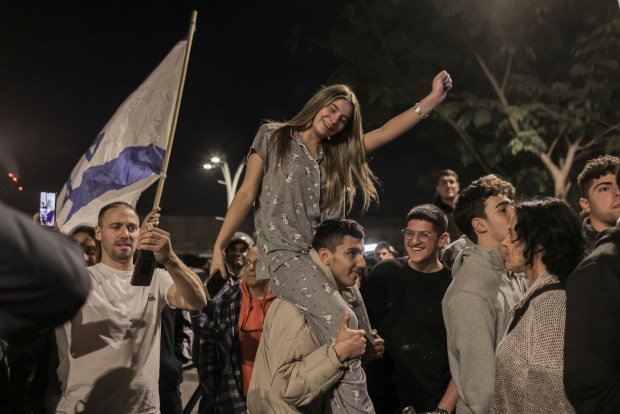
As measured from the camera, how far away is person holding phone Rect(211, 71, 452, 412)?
12.7ft

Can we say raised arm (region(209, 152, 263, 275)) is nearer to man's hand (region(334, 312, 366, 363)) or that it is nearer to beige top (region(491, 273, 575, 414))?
man's hand (region(334, 312, 366, 363))

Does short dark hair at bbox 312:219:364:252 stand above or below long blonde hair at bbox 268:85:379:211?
below

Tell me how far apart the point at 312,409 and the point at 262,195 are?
134 centimetres

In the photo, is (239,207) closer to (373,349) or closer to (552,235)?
(373,349)

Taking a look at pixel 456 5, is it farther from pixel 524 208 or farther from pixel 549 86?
pixel 524 208

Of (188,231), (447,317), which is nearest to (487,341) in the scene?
(447,317)

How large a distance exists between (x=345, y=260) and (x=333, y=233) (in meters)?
0.18

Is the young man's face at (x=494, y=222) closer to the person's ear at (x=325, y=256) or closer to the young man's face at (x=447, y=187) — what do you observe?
the person's ear at (x=325, y=256)

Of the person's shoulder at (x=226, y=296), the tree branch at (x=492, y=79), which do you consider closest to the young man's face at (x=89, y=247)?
the person's shoulder at (x=226, y=296)

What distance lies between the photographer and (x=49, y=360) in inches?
197

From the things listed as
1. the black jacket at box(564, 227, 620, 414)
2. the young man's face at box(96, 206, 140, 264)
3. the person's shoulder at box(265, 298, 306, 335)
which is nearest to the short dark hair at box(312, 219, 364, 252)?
the person's shoulder at box(265, 298, 306, 335)

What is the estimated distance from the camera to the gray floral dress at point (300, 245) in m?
3.84

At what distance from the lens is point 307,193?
4.33m

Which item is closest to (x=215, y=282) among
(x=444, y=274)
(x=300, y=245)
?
(x=300, y=245)
